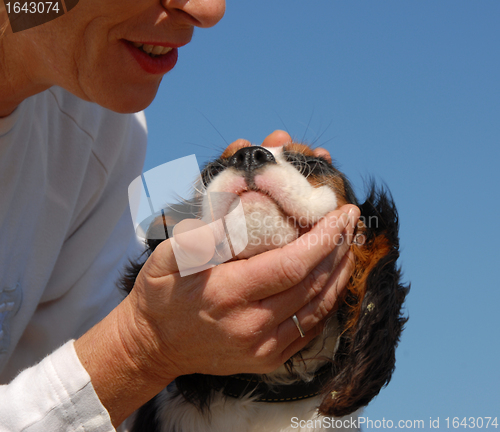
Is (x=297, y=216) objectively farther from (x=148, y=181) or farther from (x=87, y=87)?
(x=87, y=87)

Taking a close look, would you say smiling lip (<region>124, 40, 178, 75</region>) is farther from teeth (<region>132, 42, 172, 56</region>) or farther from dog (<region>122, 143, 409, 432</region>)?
dog (<region>122, 143, 409, 432</region>)

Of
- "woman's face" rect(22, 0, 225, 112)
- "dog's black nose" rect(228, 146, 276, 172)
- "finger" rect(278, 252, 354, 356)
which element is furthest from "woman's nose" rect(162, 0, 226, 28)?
"finger" rect(278, 252, 354, 356)

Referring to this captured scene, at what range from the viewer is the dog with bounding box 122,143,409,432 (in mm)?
1752

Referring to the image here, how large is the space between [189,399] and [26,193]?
3.84ft

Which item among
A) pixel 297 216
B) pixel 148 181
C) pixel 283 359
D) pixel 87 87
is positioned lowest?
pixel 283 359

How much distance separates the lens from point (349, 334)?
184 centimetres

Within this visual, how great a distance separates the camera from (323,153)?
7.63ft

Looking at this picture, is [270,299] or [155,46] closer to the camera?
[270,299]

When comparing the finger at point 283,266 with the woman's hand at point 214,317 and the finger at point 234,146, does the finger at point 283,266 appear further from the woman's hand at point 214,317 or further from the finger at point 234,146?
the finger at point 234,146

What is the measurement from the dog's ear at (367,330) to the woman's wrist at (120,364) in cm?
62

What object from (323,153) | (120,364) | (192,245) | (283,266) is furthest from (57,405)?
(323,153)

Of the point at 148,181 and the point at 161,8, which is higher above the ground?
the point at 161,8

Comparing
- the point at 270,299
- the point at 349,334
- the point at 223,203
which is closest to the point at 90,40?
the point at 223,203

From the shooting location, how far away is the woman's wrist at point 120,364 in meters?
1.67
